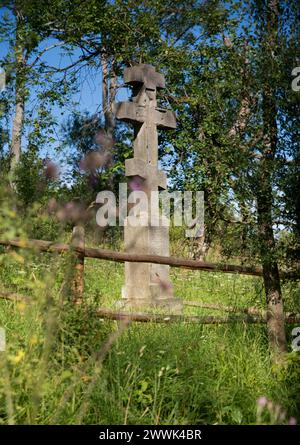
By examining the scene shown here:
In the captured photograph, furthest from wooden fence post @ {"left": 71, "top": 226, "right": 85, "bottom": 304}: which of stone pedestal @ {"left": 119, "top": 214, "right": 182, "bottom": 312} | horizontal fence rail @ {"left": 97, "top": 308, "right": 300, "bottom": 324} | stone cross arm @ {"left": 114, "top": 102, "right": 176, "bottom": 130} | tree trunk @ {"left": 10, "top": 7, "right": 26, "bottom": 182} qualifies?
tree trunk @ {"left": 10, "top": 7, "right": 26, "bottom": 182}

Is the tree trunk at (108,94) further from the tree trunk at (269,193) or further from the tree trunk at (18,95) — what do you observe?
the tree trunk at (269,193)

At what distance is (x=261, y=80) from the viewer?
189 inches

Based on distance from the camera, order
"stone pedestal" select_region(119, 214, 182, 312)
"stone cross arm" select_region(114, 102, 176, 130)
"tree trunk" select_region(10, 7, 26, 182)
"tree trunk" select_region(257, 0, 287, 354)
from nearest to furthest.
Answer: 1. "tree trunk" select_region(257, 0, 287, 354)
2. "stone pedestal" select_region(119, 214, 182, 312)
3. "stone cross arm" select_region(114, 102, 176, 130)
4. "tree trunk" select_region(10, 7, 26, 182)

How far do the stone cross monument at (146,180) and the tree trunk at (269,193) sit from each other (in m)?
2.02

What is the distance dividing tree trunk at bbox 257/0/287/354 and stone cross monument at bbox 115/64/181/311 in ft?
6.62

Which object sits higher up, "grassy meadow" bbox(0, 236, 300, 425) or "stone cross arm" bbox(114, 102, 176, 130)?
"stone cross arm" bbox(114, 102, 176, 130)

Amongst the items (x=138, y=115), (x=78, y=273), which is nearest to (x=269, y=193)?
(x=78, y=273)

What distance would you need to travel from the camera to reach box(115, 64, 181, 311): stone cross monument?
7051mm

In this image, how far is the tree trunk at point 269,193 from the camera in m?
4.73

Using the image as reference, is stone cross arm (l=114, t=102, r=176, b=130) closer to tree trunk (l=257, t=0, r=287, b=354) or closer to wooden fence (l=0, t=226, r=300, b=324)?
wooden fence (l=0, t=226, r=300, b=324)

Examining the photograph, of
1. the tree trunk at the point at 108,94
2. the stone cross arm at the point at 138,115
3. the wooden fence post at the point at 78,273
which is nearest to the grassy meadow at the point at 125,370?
the wooden fence post at the point at 78,273

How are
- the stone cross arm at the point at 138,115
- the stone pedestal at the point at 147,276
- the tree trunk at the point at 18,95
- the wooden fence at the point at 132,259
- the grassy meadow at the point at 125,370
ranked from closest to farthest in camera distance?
the grassy meadow at the point at 125,370 < the wooden fence at the point at 132,259 < the stone pedestal at the point at 147,276 < the stone cross arm at the point at 138,115 < the tree trunk at the point at 18,95

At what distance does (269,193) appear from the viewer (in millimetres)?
4684

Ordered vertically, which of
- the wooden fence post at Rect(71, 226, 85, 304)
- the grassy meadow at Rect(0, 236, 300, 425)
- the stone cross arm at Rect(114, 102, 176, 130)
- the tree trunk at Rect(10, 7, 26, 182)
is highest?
the tree trunk at Rect(10, 7, 26, 182)
